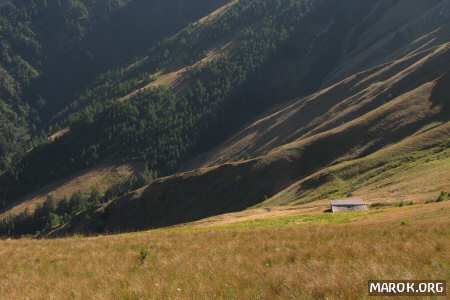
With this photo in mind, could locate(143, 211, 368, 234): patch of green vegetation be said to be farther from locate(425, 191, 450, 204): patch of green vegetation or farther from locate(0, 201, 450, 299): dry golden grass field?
locate(0, 201, 450, 299): dry golden grass field

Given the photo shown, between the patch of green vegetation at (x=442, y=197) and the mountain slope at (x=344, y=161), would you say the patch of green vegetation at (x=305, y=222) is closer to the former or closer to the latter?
the patch of green vegetation at (x=442, y=197)

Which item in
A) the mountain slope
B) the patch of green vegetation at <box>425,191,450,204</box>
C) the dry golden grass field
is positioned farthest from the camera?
the mountain slope

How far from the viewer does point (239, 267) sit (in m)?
11.2

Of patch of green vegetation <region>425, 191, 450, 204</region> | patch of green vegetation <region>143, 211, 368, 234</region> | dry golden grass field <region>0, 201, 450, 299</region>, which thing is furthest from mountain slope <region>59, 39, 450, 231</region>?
dry golden grass field <region>0, 201, 450, 299</region>

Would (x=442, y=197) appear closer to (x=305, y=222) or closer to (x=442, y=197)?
(x=442, y=197)

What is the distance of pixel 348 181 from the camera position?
2489 inches

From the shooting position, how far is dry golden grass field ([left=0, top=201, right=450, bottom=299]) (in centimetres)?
854

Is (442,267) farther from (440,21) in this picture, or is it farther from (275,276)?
(440,21)

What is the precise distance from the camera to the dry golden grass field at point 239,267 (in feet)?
28.0

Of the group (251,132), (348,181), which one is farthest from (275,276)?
(251,132)

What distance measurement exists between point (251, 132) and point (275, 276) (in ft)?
552

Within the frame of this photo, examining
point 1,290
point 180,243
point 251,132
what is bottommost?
point 1,290

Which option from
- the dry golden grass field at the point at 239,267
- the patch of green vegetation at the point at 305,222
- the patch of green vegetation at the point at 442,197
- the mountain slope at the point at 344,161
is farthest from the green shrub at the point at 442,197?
the dry golden grass field at the point at 239,267

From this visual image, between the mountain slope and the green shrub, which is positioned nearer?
the green shrub
